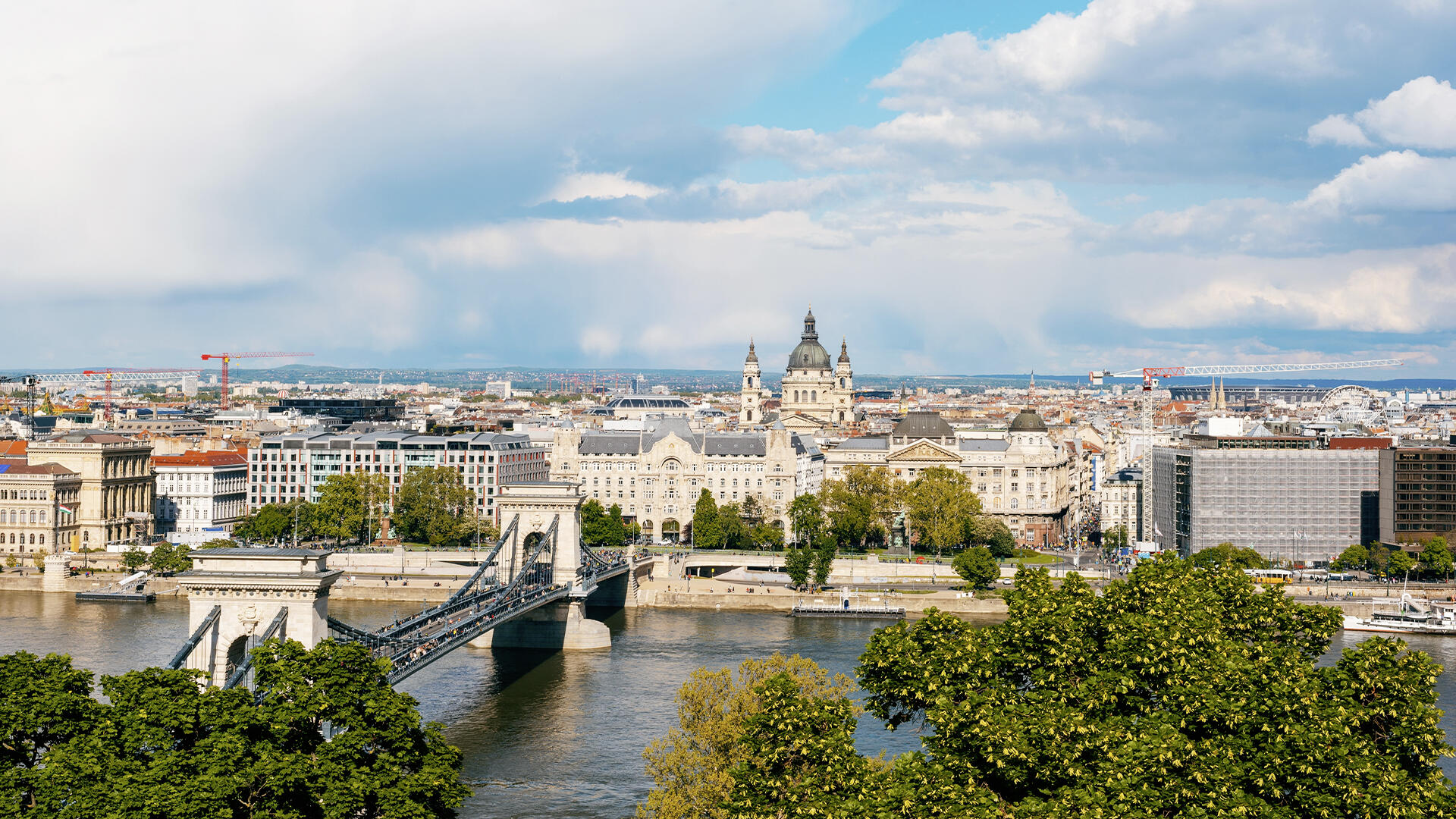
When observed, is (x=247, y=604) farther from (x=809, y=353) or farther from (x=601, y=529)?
(x=809, y=353)

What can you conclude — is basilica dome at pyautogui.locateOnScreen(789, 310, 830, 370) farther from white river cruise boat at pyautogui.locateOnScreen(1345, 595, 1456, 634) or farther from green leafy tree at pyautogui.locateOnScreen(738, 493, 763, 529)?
white river cruise boat at pyautogui.locateOnScreen(1345, 595, 1456, 634)

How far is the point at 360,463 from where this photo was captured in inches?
4149

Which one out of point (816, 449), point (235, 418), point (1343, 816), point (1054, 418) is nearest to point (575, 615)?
point (1343, 816)

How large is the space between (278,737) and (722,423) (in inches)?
4715

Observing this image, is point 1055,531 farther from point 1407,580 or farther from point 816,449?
point 1407,580

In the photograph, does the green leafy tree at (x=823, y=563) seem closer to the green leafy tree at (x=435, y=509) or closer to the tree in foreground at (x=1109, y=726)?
the green leafy tree at (x=435, y=509)

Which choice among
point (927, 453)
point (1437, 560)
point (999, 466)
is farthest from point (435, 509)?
point (1437, 560)

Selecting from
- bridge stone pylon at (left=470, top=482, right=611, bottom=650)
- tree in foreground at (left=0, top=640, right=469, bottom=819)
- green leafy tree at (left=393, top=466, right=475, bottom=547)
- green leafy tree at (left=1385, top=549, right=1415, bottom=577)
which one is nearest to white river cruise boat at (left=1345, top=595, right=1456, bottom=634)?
green leafy tree at (left=1385, top=549, right=1415, bottom=577)

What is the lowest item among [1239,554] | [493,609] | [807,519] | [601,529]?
[1239,554]

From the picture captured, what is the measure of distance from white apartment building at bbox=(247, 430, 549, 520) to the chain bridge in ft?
71.1

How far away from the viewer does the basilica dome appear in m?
157

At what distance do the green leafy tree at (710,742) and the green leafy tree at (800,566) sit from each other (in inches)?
1674

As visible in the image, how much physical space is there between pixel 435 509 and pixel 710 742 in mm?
63678

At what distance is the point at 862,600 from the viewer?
76.4 meters
